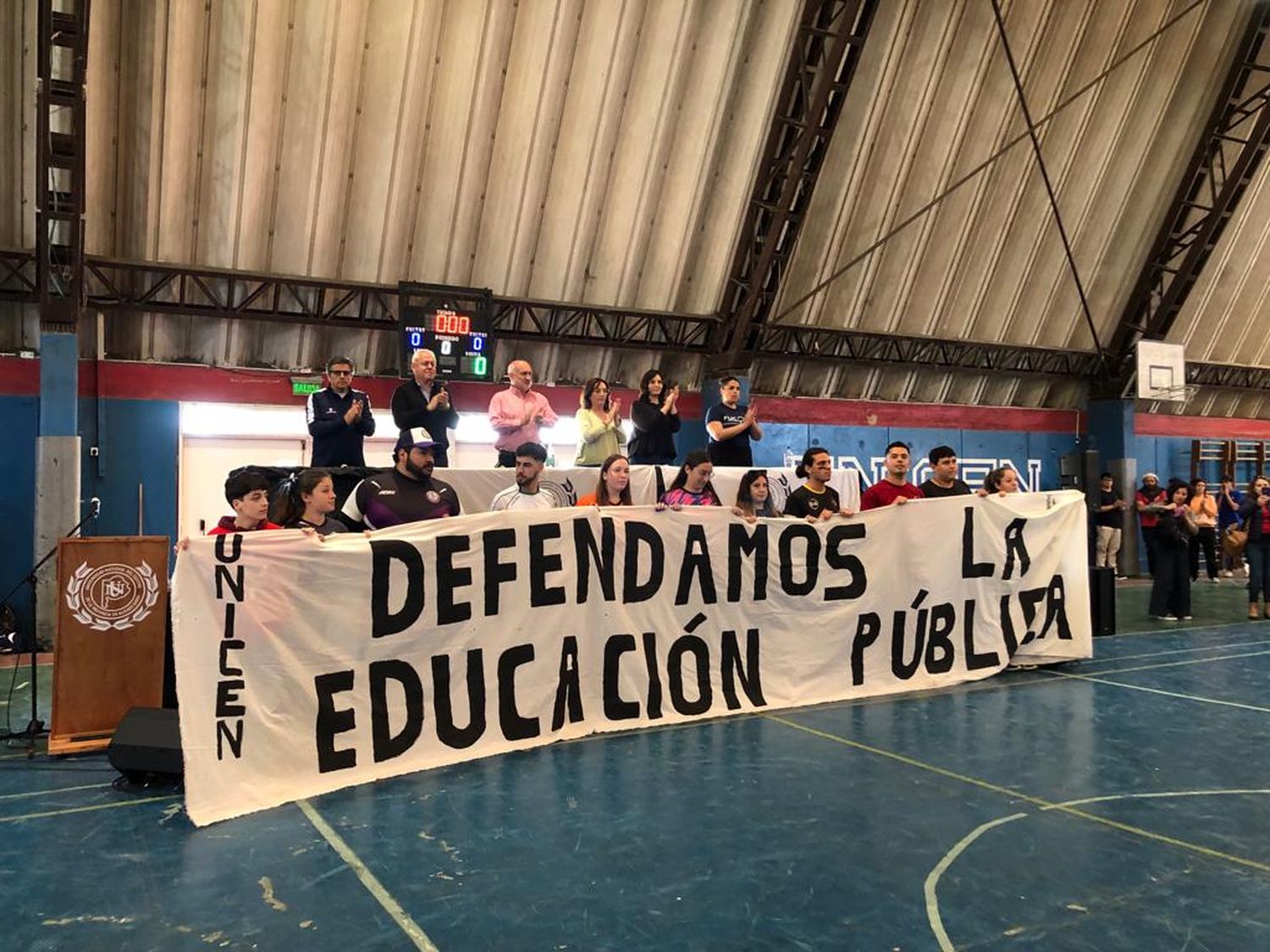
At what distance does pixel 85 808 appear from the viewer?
4.57m

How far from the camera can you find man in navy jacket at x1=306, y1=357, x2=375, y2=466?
7.48m

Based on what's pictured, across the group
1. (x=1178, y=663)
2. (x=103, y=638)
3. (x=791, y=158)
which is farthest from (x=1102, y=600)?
(x=103, y=638)

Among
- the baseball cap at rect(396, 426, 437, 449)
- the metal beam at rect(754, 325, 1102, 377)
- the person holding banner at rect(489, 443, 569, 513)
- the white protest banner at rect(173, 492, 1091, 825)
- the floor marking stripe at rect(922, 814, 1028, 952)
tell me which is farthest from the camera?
the metal beam at rect(754, 325, 1102, 377)

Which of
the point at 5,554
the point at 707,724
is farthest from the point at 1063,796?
the point at 5,554

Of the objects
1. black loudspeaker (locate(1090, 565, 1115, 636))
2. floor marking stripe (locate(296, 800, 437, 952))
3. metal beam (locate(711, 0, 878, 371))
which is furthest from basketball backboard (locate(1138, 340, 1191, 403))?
floor marking stripe (locate(296, 800, 437, 952))

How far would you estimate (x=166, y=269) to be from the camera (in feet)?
38.8

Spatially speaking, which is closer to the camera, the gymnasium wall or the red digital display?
the gymnasium wall

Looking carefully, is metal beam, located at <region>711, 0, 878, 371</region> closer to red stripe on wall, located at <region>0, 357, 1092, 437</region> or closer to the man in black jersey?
red stripe on wall, located at <region>0, 357, 1092, 437</region>

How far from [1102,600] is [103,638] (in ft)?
30.5

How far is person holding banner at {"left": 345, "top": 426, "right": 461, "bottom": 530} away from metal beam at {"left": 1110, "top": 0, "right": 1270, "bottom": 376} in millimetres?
15819

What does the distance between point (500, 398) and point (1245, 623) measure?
29.7ft

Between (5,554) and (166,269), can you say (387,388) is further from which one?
(5,554)

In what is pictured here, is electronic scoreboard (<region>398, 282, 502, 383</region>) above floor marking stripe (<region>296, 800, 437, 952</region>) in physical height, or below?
above

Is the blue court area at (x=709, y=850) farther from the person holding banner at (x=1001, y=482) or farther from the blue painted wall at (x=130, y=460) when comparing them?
the blue painted wall at (x=130, y=460)
